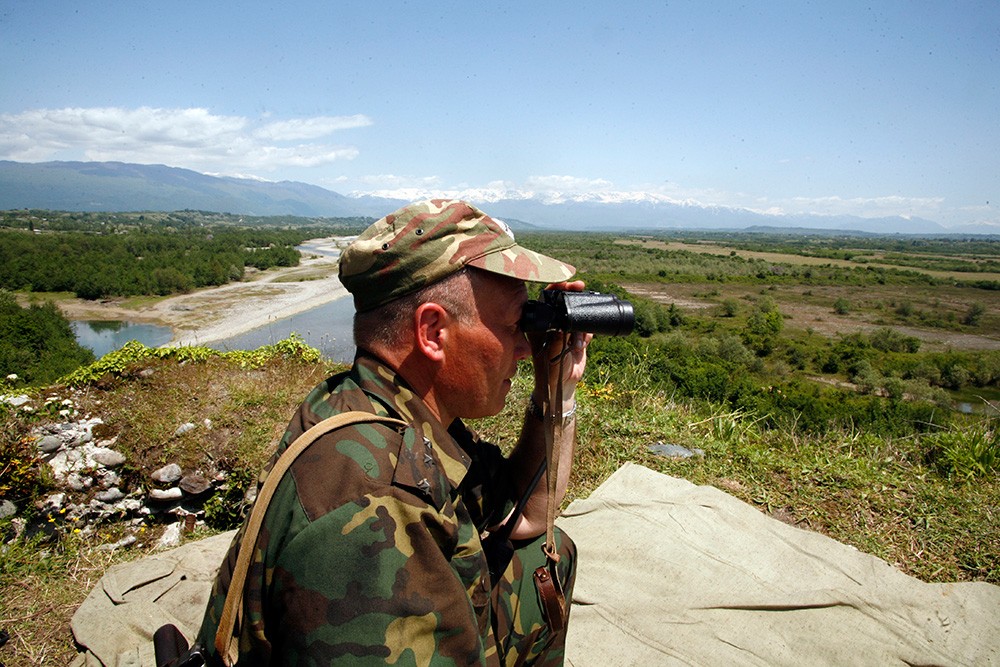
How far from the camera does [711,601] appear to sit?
7.25ft

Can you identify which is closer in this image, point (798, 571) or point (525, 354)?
point (525, 354)

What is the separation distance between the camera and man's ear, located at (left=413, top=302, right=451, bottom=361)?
47.1 inches

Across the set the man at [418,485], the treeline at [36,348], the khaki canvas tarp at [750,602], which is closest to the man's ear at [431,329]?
the man at [418,485]

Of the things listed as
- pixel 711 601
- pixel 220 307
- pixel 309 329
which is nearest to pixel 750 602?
pixel 711 601

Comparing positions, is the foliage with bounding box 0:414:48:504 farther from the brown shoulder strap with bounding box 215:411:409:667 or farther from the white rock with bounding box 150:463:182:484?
the brown shoulder strap with bounding box 215:411:409:667

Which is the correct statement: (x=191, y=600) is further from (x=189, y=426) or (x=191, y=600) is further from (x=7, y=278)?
(x=7, y=278)

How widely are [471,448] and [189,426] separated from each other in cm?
329

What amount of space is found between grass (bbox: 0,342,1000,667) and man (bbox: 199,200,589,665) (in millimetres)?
1719

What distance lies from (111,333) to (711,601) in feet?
85.8

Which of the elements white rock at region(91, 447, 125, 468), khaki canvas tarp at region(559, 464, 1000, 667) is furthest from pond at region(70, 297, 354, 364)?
khaki canvas tarp at region(559, 464, 1000, 667)

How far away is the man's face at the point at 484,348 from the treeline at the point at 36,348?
1182 centimetres

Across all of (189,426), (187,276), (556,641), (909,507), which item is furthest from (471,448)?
(187,276)

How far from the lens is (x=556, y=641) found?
170 cm

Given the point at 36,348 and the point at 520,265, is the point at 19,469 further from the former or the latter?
the point at 36,348
